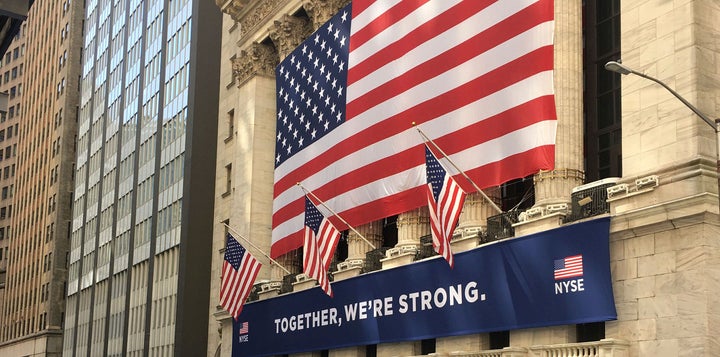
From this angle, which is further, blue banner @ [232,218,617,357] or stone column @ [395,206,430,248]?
stone column @ [395,206,430,248]

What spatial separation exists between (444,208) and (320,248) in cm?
917

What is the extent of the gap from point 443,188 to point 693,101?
747 centimetres

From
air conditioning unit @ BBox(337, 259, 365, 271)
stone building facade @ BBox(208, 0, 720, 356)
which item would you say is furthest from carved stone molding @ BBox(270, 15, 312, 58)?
stone building facade @ BBox(208, 0, 720, 356)

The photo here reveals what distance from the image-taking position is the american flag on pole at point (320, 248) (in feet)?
122

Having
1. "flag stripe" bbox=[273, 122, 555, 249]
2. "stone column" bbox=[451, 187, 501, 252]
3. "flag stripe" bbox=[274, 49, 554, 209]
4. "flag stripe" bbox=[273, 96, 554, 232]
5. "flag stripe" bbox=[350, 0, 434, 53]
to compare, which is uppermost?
"flag stripe" bbox=[350, 0, 434, 53]

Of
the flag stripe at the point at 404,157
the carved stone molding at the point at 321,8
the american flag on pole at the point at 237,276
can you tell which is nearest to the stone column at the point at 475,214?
the flag stripe at the point at 404,157

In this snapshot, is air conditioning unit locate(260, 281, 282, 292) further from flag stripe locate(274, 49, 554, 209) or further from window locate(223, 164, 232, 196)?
window locate(223, 164, 232, 196)

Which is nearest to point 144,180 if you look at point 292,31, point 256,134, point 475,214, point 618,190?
point 256,134

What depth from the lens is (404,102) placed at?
125 feet

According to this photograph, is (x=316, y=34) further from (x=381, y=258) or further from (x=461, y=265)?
(x=461, y=265)

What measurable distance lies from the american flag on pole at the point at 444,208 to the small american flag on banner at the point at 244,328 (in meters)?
21.3

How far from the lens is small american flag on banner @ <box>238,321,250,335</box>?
1945 inches

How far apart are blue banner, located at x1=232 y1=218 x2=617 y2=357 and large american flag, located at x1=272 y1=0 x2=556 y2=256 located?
2.58 metres

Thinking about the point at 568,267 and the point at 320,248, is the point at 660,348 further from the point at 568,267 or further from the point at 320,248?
the point at 320,248
